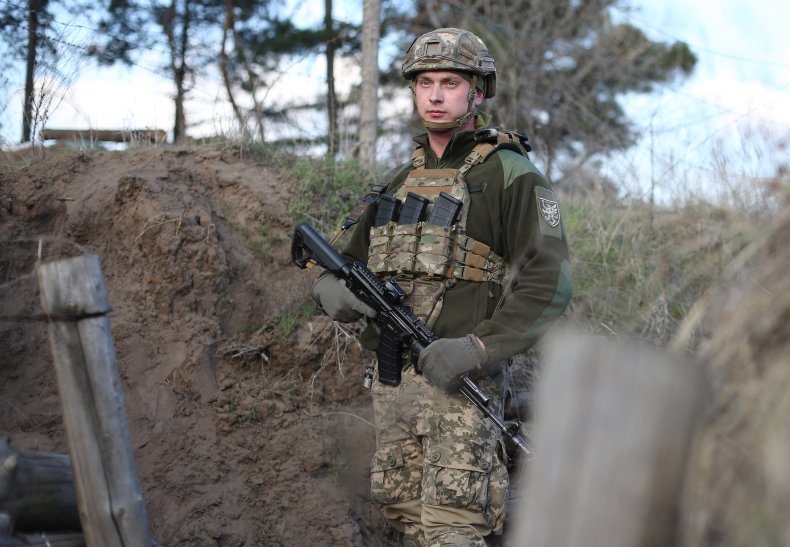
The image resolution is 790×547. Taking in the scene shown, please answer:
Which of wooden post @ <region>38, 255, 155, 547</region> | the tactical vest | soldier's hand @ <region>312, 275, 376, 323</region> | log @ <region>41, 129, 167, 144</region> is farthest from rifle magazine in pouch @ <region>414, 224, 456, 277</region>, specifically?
log @ <region>41, 129, 167, 144</region>

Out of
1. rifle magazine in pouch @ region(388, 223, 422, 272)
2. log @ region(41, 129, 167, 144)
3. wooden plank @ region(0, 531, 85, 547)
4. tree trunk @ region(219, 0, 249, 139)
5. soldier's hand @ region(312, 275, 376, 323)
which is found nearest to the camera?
wooden plank @ region(0, 531, 85, 547)

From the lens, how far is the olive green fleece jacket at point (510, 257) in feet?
10.6

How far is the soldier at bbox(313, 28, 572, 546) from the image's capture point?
326 cm

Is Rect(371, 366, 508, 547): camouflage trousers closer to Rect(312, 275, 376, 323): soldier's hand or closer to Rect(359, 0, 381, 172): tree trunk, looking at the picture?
Rect(312, 275, 376, 323): soldier's hand

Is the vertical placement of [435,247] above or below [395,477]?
above

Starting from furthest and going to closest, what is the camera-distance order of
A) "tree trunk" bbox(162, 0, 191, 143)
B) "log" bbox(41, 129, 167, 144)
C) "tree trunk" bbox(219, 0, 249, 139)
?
1. "tree trunk" bbox(219, 0, 249, 139)
2. "tree trunk" bbox(162, 0, 191, 143)
3. "log" bbox(41, 129, 167, 144)

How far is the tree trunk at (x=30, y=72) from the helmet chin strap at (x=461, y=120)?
3.43 meters

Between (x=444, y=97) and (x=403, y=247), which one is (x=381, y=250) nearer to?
(x=403, y=247)

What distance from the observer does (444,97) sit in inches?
139

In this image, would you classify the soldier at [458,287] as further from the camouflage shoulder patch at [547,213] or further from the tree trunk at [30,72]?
the tree trunk at [30,72]

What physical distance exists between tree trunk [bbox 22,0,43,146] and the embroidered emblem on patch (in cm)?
399

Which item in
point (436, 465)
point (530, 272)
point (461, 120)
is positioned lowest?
point (436, 465)

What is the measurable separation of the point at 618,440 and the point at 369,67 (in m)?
8.50

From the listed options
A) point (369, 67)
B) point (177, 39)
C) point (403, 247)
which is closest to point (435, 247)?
point (403, 247)
